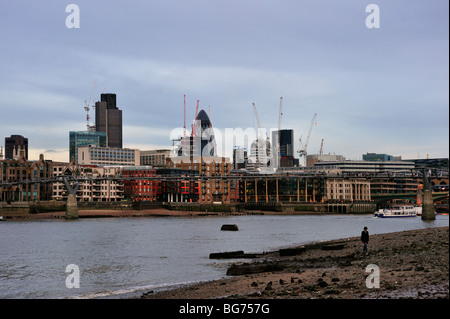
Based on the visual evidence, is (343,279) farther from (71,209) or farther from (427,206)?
(71,209)


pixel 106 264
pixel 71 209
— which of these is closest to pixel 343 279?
pixel 106 264

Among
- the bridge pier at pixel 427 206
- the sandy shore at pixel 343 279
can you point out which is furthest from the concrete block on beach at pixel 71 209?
the sandy shore at pixel 343 279

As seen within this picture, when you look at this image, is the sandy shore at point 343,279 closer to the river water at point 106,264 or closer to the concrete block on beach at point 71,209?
the river water at point 106,264

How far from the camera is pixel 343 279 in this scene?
29031mm

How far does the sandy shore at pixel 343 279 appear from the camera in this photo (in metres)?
24.0

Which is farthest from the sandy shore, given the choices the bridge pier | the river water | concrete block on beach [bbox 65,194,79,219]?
concrete block on beach [bbox 65,194,79,219]

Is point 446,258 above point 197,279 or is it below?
above

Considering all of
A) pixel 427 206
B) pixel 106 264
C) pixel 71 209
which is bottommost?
pixel 71 209

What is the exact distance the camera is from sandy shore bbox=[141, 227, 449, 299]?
24.0 meters
